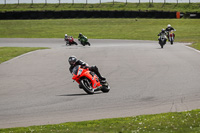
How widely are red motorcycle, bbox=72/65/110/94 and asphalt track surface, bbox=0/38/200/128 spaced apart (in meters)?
0.23

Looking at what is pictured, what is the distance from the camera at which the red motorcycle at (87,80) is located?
38.9 ft

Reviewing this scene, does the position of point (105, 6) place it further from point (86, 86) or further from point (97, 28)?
point (86, 86)

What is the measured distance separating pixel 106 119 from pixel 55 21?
4928 centimetres

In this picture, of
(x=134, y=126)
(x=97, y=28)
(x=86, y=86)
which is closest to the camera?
(x=134, y=126)

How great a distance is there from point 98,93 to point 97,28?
40159 mm

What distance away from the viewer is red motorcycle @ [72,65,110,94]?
11.8m

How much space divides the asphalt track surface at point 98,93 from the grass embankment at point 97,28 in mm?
26211

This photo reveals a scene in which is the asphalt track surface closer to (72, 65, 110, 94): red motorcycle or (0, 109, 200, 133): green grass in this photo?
(72, 65, 110, 94): red motorcycle

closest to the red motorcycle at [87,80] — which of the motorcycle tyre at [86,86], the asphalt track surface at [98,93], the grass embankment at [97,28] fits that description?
the motorcycle tyre at [86,86]

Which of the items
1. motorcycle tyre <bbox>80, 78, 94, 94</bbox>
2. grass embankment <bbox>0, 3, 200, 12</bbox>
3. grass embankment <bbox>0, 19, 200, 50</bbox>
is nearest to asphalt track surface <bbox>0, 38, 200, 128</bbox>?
motorcycle tyre <bbox>80, 78, 94, 94</bbox>

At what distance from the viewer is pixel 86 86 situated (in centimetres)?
1196

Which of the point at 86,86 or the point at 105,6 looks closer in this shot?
the point at 86,86

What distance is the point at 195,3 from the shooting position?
62.6 meters

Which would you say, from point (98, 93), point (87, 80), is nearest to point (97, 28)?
point (98, 93)
